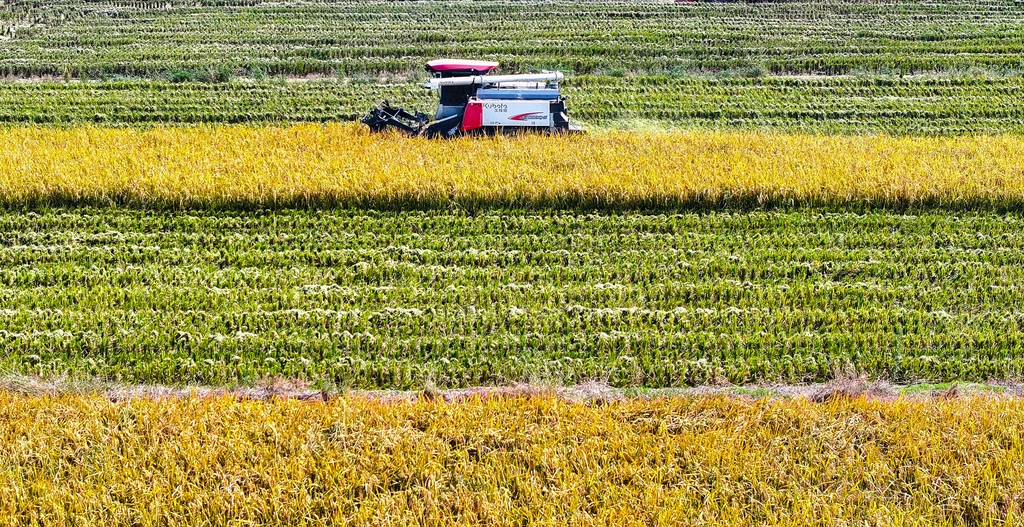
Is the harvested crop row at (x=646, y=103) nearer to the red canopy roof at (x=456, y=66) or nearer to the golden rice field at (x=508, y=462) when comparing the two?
the red canopy roof at (x=456, y=66)

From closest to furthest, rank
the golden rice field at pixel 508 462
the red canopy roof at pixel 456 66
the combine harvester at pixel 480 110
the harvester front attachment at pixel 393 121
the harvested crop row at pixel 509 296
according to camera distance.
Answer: the golden rice field at pixel 508 462, the harvested crop row at pixel 509 296, the combine harvester at pixel 480 110, the harvester front attachment at pixel 393 121, the red canopy roof at pixel 456 66

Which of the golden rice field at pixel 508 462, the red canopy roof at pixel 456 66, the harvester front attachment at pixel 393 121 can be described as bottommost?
the golden rice field at pixel 508 462

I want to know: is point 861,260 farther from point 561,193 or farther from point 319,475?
point 319,475

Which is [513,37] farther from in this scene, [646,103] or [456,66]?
[456,66]

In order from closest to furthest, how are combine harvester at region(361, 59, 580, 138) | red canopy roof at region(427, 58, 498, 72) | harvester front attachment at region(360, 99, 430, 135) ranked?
1. combine harvester at region(361, 59, 580, 138)
2. harvester front attachment at region(360, 99, 430, 135)
3. red canopy roof at region(427, 58, 498, 72)

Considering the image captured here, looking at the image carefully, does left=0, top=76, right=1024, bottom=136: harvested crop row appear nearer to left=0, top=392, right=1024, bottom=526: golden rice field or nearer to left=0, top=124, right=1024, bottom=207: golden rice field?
left=0, top=124, right=1024, bottom=207: golden rice field

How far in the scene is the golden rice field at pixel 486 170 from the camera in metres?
15.1

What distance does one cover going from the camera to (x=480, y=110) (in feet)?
62.7

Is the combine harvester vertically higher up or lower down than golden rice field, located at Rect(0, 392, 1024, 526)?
higher up

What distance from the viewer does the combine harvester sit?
1923 cm

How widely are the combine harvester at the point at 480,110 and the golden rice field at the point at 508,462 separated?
10854 mm

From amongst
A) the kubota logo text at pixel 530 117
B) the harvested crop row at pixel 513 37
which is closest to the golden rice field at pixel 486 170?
the kubota logo text at pixel 530 117

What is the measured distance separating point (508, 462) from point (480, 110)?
1193 centimetres

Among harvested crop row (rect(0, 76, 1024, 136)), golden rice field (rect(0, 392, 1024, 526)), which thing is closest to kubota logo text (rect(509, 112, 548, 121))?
harvested crop row (rect(0, 76, 1024, 136))
